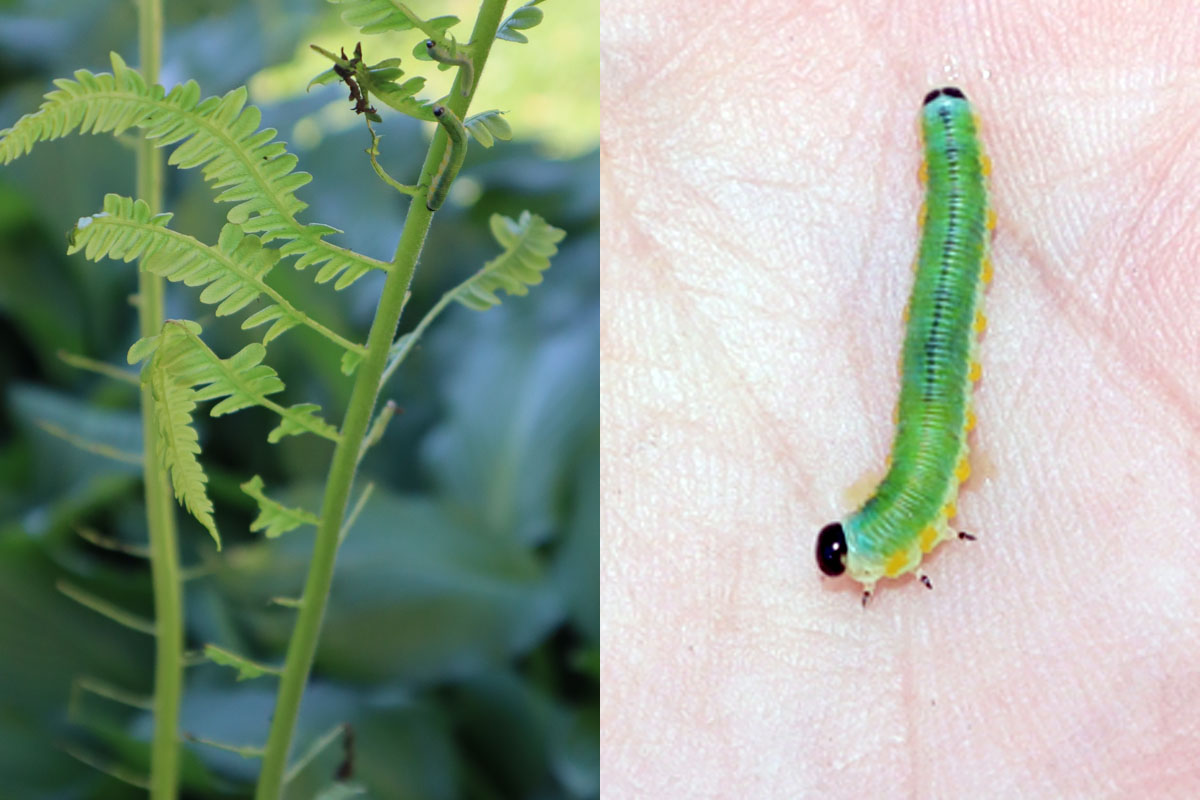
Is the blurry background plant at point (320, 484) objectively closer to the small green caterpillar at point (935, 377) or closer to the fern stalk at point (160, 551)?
the fern stalk at point (160, 551)

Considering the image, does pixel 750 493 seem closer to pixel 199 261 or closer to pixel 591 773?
pixel 591 773

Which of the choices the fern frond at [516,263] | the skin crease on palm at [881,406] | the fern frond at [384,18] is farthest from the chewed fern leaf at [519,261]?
the skin crease on palm at [881,406]

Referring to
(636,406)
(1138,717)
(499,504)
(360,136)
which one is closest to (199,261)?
(636,406)

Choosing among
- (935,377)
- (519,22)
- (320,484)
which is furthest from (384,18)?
(320,484)

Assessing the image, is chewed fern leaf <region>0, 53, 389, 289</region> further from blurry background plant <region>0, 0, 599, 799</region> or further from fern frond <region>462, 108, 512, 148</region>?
blurry background plant <region>0, 0, 599, 799</region>

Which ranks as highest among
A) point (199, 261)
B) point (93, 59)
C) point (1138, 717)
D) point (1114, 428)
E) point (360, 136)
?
point (93, 59)

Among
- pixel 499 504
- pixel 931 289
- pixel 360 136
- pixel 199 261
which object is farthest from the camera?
pixel 360 136

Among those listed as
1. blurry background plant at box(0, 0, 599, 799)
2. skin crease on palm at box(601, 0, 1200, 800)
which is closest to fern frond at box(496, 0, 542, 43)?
skin crease on palm at box(601, 0, 1200, 800)

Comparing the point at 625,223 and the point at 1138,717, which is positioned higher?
the point at 625,223
